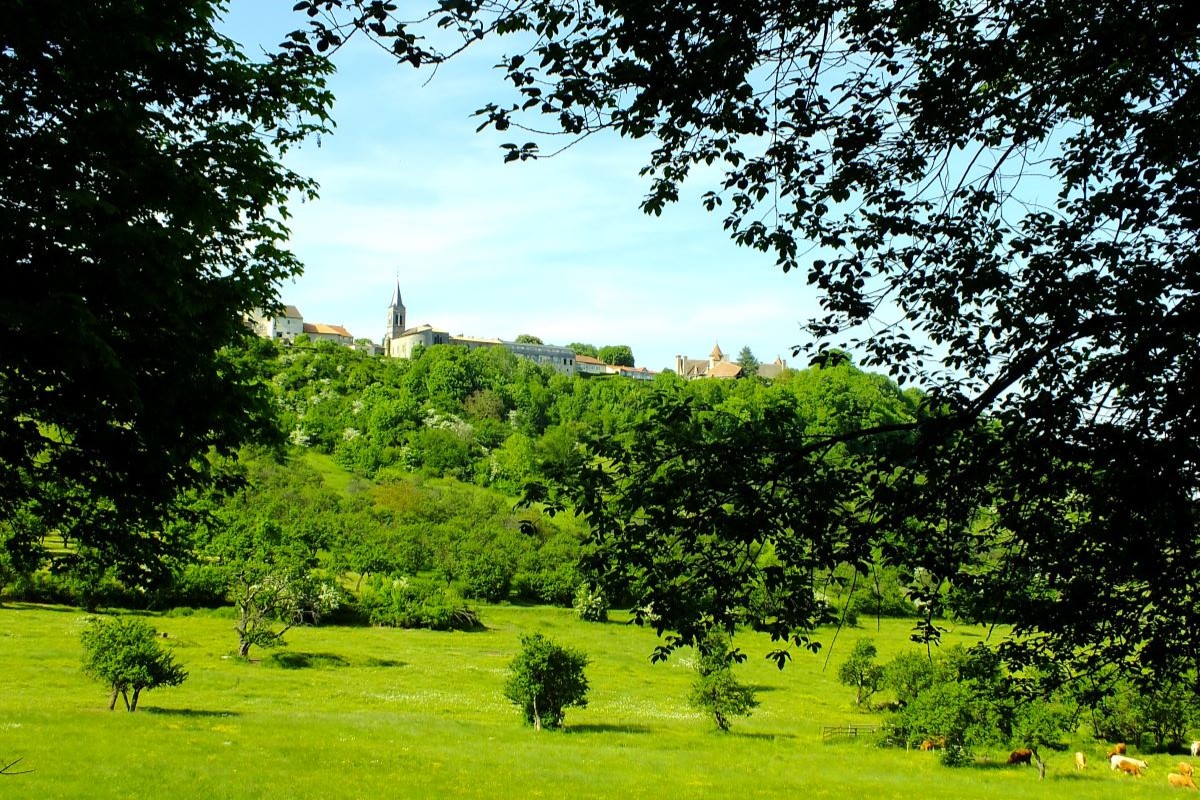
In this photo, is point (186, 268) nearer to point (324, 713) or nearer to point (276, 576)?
point (324, 713)

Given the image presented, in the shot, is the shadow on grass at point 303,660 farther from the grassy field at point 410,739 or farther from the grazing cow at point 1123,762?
the grazing cow at point 1123,762

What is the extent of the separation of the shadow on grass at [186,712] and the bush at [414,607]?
36563 mm

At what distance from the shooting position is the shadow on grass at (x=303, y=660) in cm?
5794

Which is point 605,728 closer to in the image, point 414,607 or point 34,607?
point 414,607

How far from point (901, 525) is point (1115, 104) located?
14.9 ft

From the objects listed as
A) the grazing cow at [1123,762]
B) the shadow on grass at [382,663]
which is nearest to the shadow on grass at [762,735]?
the grazing cow at [1123,762]

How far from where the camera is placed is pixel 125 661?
132 feet

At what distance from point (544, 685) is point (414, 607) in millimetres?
37838

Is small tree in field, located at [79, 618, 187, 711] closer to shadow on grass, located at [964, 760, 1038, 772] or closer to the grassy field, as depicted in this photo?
the grassy field

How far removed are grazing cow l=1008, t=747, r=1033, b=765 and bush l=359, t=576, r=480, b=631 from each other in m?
49.9

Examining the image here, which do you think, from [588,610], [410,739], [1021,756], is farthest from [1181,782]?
[588,610]

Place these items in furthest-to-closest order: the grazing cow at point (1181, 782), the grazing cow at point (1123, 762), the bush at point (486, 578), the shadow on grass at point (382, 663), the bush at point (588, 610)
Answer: the bush at point (486, 578) < the bush at point (588, 610) < the shadow on grass at point (382, 663) < the grazing cow at point (1123, 762) < the grazing cow at point (1181, 782)

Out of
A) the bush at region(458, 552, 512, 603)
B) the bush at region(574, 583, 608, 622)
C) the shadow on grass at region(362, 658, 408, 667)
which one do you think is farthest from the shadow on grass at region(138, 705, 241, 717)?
the bush at region(458, 552, 512, 603)

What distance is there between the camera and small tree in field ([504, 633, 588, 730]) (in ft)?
148
